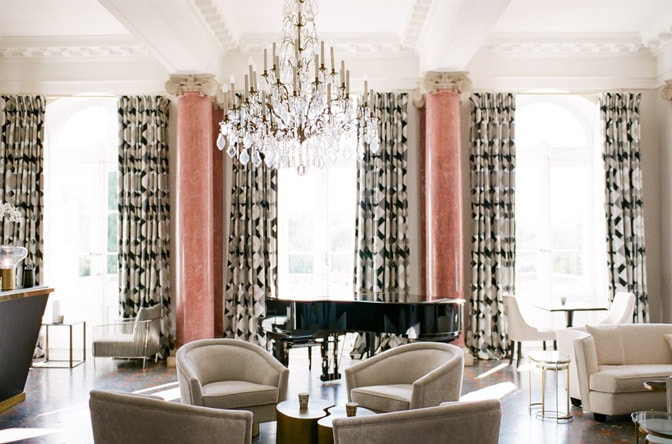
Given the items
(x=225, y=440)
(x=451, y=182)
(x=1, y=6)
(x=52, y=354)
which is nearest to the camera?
(x=225, y=440)

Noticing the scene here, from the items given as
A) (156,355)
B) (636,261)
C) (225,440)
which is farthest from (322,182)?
(225,440)

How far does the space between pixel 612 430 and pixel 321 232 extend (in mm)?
4768

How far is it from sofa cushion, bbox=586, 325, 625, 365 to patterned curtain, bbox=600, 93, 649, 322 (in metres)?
2.71

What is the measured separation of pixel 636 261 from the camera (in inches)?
329

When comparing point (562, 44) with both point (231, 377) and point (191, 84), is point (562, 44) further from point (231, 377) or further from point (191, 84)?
point (231, 377)

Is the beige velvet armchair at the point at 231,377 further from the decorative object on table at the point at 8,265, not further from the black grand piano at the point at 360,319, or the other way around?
the decorative object on table at the point at 8,265

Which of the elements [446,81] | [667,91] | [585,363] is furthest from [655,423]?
[667,91]

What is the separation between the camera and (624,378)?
5348 millimetres

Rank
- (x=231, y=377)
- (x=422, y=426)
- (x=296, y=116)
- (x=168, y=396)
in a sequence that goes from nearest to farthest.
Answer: (x=422, y=426) < (x=296, y=116) < (x=231, y=377) < (x=168, y=396)

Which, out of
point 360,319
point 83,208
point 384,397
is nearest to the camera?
point 384,397

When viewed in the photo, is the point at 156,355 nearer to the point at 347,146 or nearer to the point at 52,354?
the point at 52,354

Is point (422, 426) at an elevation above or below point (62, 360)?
above

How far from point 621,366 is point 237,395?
3493mm

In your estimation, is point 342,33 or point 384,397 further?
point 342,33
